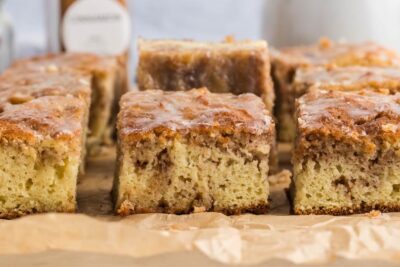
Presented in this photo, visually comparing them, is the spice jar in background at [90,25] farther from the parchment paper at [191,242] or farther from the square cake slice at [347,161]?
the parchment paper at [191,242]

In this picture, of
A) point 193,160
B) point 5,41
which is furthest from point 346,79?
point 5,41

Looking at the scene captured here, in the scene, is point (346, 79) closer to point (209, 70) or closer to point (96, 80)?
point (209, 70)

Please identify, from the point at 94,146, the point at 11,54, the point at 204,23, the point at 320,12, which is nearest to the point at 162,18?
the point at 204,23

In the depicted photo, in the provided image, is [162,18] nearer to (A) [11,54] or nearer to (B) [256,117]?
(A) [11,54]

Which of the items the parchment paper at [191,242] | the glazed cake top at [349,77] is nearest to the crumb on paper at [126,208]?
the parchment paper at [191,242]

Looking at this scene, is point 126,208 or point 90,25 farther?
point 90,25

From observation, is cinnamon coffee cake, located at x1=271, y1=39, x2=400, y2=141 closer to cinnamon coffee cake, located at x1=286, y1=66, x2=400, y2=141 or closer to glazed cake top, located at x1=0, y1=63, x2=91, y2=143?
cinnamon coffee cake, located at x1=286, y1=66, x2=400, y2=141
